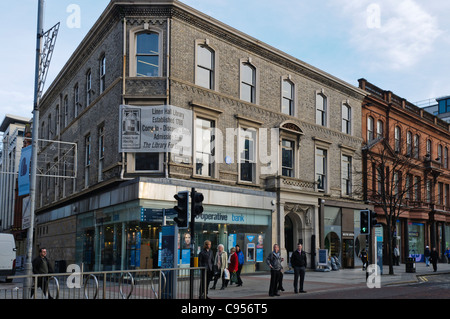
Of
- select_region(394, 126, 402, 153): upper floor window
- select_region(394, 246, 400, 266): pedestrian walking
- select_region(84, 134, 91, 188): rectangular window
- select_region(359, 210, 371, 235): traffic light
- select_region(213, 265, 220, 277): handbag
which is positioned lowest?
select_region(394, 246, 400, 266): pedestrian walking

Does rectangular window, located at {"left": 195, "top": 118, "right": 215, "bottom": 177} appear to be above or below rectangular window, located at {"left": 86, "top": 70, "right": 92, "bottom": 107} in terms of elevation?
below

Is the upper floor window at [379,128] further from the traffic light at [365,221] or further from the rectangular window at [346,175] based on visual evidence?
the traffic light at [365,221]

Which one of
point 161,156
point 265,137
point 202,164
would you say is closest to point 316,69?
point 265,137

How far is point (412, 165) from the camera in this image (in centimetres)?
3356

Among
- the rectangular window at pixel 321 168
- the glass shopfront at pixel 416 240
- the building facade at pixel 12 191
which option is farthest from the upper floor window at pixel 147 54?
the building facade at pixel 12 191

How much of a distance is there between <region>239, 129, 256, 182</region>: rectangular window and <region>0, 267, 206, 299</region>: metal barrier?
1261cm

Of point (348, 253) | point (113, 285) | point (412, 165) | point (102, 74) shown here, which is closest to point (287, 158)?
point (348, 253)

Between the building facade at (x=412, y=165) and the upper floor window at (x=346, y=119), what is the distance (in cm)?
192

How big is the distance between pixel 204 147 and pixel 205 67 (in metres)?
4.00

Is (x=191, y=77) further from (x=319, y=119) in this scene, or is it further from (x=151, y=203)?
(x=319, y=119)

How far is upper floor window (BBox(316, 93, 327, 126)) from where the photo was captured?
30625mm

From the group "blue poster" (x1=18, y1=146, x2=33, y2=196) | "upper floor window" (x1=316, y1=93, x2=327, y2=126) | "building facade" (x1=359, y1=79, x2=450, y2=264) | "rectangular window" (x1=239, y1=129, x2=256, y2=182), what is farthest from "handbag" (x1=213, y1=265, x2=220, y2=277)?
"building facade" (x1=359, y1=79, x2=450, y2=264)

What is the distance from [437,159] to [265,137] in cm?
2436

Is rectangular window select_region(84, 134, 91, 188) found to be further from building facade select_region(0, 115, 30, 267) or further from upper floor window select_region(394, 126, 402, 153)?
building facade select_region(0, 115, 30, 267)
